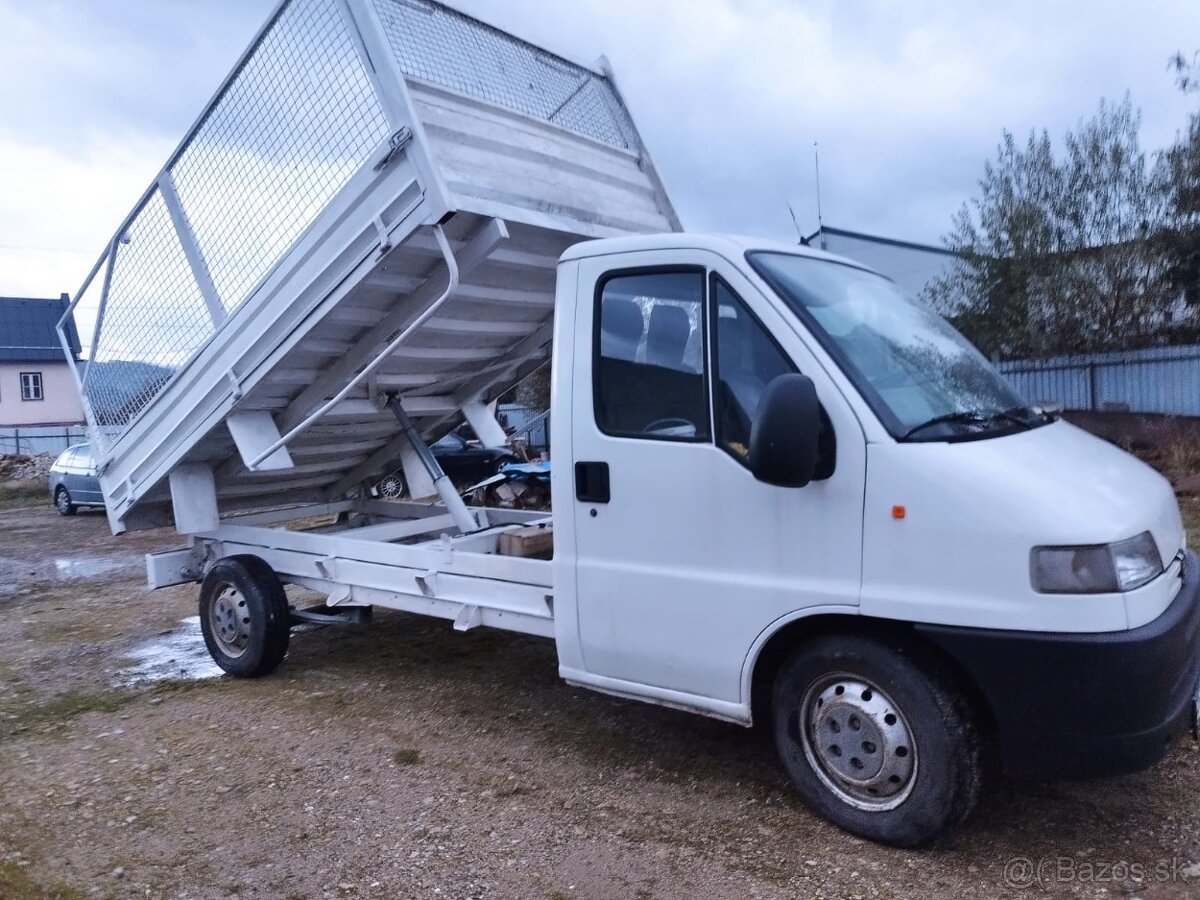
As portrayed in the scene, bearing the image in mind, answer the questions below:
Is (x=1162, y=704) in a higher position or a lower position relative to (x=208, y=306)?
lower

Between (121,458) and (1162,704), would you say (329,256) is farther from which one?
(1162,704)

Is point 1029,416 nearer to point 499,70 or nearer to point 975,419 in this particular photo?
point 975,419

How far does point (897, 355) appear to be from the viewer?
13.0 ft

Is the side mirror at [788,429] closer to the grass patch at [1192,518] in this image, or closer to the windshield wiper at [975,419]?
the windshield wiper at [975,419]

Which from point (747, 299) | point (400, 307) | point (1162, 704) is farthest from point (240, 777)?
point (1162, 704)

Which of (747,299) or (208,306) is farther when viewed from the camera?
(208,306)

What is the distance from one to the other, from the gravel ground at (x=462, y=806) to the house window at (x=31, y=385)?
4152 cm

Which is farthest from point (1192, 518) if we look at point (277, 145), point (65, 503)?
point (65, 503)

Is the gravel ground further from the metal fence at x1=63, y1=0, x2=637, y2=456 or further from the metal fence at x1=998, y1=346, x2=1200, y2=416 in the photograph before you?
the metal fence at x1=998, y1=346, x2=1200, y2=416

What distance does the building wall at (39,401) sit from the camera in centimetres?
4178

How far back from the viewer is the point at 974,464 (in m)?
3.37

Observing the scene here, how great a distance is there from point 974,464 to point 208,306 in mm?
4379

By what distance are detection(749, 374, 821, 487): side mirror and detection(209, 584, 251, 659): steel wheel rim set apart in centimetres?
405

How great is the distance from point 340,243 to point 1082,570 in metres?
3.69
